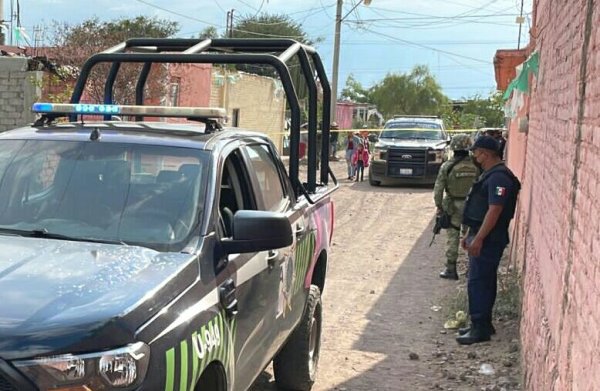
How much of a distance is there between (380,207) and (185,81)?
25.0 ft

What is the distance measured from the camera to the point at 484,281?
253 inches

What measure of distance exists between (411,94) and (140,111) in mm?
56128

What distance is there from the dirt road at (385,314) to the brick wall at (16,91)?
19.9 feet

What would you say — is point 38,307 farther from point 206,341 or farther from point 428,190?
point 428,190

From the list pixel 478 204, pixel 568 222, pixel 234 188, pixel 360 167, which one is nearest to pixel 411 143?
pixel 360 167

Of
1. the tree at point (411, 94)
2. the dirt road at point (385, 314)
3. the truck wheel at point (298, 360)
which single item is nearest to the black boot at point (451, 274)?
the dirt road at point (385, 314)

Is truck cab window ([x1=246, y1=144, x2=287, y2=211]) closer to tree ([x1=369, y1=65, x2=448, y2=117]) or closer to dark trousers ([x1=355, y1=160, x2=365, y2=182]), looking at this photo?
dark trousers ([x1=355, y1=160, x2=365, y2=182])

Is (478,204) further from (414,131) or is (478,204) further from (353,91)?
(353,91)

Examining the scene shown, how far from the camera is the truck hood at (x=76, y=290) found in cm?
235

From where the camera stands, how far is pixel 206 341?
9.64 ft

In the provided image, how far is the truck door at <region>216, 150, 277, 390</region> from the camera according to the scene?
3.37 meters

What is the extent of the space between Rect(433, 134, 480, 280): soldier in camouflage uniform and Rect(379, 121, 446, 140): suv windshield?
36.4ft

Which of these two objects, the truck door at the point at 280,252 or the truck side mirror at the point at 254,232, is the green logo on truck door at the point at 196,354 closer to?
the truck side mirror at the point at 254,232

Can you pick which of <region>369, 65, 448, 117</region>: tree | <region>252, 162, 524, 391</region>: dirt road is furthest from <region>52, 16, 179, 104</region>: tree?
<region>369, 65, 448, 117</region>: tree
